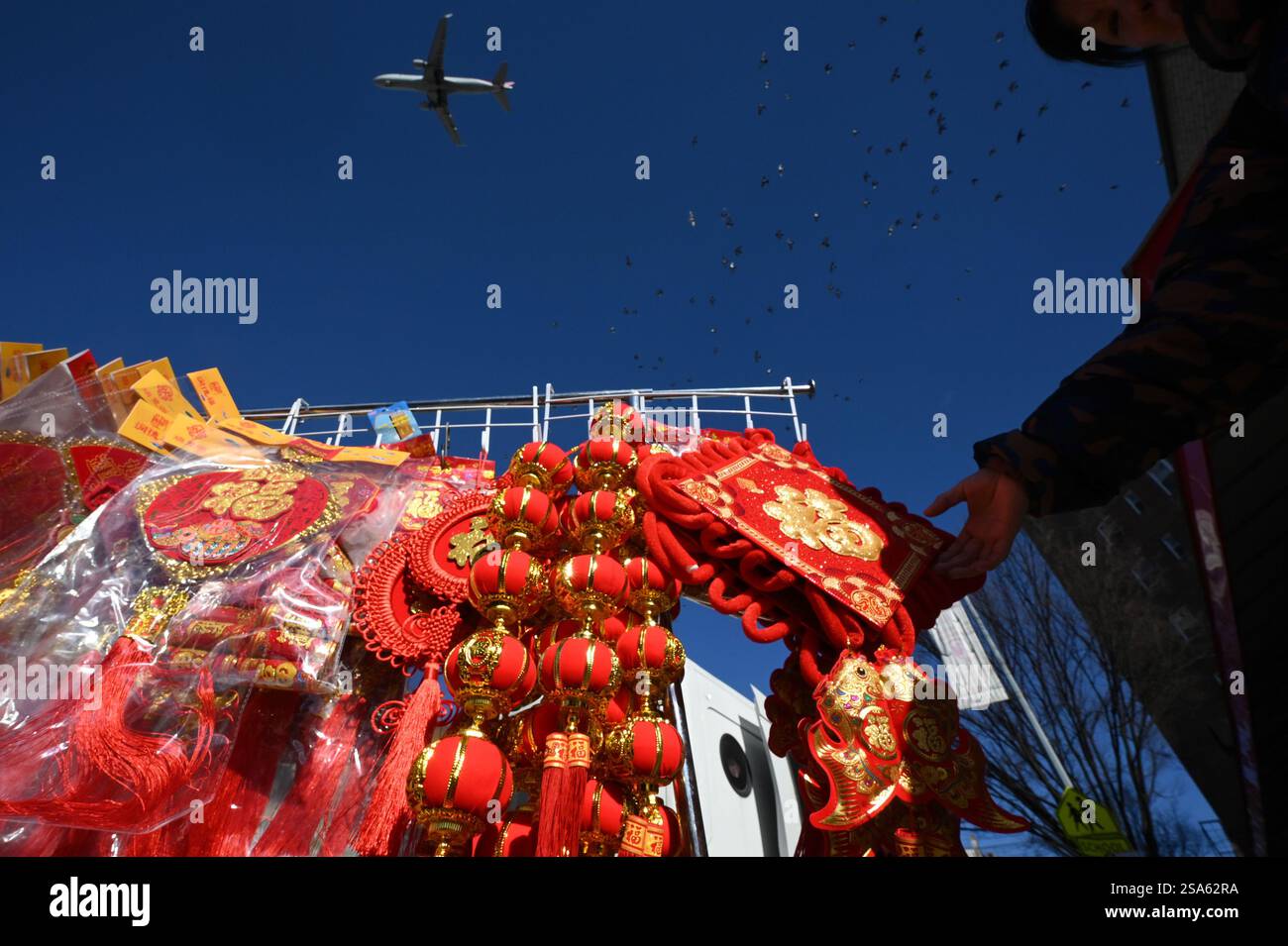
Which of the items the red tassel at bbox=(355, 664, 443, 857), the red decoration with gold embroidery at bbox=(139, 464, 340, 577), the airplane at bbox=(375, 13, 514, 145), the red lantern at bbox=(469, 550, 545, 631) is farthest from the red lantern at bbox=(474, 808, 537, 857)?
the airplane at bbox=(375, 13, 514, 145)

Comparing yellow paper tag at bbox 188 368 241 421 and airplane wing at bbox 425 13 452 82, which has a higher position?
airplane wing at bbox 425 13 452 82

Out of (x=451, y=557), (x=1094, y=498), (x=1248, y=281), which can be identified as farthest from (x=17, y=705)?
(x=1248, y=281)

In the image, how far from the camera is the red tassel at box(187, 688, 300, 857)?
7.51 ft

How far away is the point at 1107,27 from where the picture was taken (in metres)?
1.08

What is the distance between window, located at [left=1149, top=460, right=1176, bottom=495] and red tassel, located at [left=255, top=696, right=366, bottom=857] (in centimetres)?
283

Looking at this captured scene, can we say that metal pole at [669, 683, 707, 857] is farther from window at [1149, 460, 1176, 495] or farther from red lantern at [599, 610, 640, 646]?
window at [1149, 460, 1176, 495]

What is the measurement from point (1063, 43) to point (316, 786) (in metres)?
3.04

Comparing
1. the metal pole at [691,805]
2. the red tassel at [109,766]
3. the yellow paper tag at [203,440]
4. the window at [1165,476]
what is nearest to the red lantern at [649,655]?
the metal pole at [691,805]

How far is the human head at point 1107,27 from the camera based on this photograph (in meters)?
1.01

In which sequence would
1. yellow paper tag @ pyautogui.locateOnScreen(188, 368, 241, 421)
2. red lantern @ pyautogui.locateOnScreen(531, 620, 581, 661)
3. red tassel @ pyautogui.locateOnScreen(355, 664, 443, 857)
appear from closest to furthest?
red tassel @ pyautogui.locateOnScreen(355, 664, 443, 857) < red lantern @ pyautogui.locateOnScreen(531, 620, 581, 661) < yellow paper tag @ pyautogui.locateOnScreen(188, 368, 241, 421)

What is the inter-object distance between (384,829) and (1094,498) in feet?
7.02

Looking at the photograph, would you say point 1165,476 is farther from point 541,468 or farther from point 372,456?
point 372,456

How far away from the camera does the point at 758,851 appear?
184 inches

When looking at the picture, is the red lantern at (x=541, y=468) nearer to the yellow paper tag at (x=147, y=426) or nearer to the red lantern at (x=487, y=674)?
the red lantern at (x=487, y=674)
